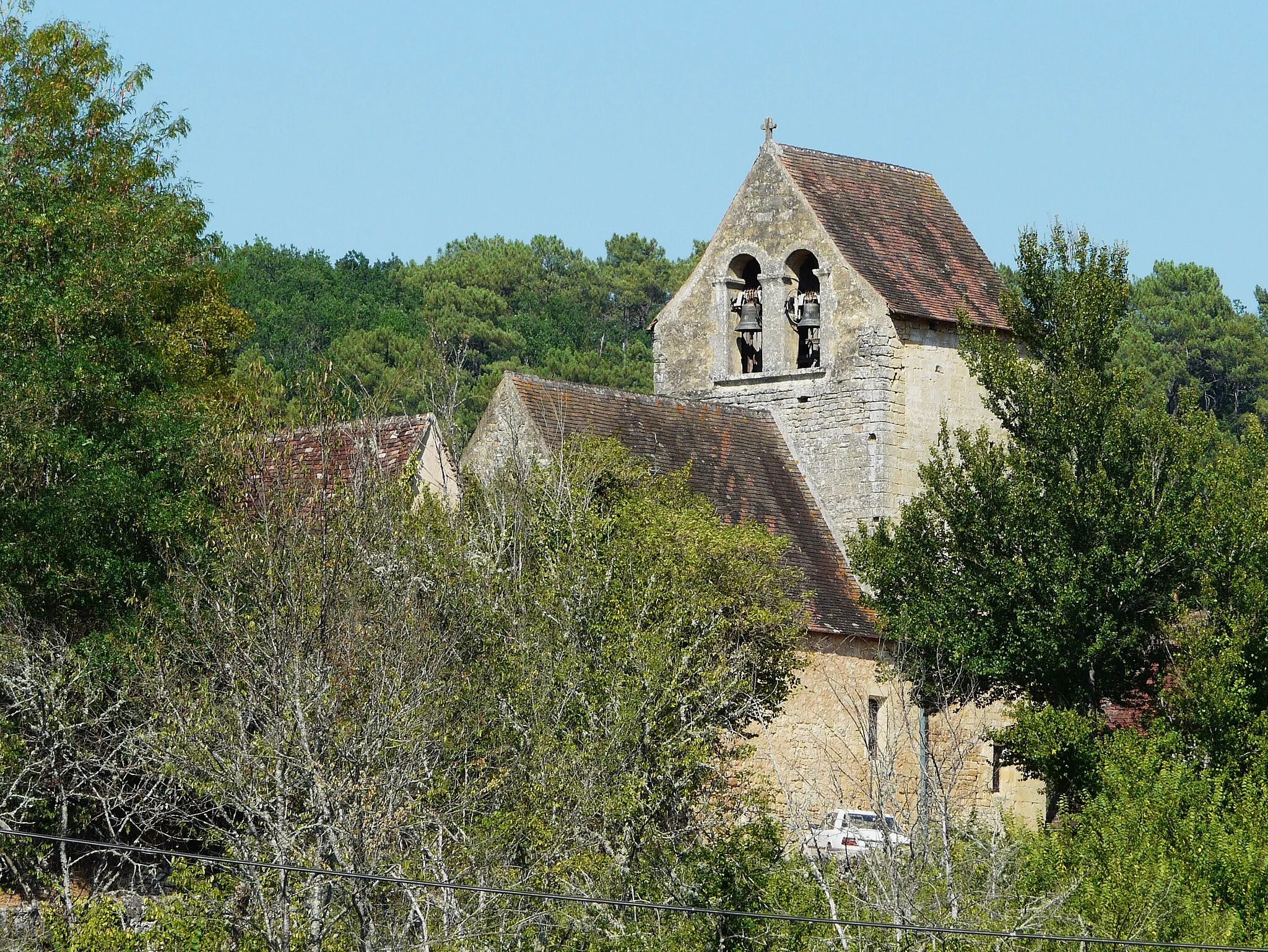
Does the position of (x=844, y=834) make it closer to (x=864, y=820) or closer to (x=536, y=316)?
(x=864, y=820)

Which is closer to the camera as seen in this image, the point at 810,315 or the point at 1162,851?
the point at 1162,851

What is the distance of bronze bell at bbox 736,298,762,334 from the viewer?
30.3 m

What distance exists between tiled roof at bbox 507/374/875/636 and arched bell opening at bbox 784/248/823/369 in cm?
132

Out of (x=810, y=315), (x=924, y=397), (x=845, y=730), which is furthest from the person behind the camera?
(x=810, y=315)

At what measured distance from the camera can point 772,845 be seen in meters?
19.2

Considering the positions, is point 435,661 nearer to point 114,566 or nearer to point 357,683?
point 357,683

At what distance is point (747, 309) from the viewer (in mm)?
30469

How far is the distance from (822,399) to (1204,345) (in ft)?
138

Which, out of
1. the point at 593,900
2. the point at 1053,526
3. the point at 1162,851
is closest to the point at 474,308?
the point at 1053,526

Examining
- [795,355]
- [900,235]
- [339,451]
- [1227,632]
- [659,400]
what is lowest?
[1227,632]

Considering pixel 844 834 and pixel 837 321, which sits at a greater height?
pixel 837 321

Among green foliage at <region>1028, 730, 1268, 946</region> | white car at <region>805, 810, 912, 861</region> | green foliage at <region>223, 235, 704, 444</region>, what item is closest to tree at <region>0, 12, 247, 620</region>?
white car at <region>805, 810, 912, 861</region>

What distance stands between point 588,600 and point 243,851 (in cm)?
460

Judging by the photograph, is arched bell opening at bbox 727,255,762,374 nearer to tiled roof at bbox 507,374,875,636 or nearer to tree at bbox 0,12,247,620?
tiled roof at bbox 507,374,875,636
